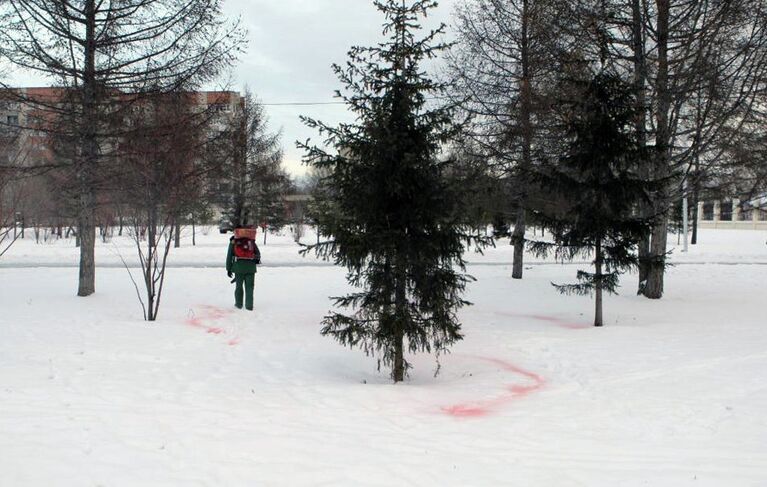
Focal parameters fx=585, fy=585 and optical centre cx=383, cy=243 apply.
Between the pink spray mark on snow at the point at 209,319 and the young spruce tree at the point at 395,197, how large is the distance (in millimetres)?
3231

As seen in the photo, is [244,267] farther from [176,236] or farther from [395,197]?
[176,236]

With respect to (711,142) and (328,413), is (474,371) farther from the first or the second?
(711,142)

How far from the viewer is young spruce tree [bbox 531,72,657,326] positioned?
1020 centimetres

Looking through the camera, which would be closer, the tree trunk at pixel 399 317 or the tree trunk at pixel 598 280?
the tree trunk at pixel 399 317

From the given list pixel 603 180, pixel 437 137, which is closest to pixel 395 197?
pixel 437 137

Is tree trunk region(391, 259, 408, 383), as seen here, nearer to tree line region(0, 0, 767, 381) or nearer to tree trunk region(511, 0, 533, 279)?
tree line region(0, 0, 767, 381)

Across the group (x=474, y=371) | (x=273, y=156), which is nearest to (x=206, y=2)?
(x=474, y=371)

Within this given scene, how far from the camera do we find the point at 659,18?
13.0m

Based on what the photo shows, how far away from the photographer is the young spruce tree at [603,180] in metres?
10.2

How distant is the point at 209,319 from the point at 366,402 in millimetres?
5620

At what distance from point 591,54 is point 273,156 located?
19888 millimetres

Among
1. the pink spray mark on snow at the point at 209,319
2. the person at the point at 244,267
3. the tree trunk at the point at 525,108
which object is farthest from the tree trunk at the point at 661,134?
the pink spray mark on snow at the point at 209,319

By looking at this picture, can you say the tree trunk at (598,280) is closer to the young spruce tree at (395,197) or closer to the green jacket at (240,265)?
the young spruce tree at (395,197)

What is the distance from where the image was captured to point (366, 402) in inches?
236
